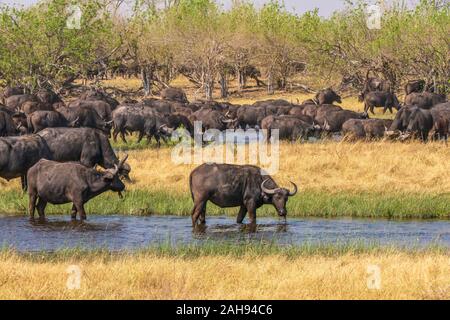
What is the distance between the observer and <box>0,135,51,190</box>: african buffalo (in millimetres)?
21031

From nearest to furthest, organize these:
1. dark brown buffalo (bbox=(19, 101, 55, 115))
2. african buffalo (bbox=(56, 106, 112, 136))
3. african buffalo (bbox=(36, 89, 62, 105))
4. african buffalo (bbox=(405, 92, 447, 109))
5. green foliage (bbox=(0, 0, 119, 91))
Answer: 1. african buffalo (bbox=(56, 106, 112, 136))
2. dark brown buffalo (bbox=(19, 101, 55, 115))
3. african buffalo (bbox=(405, 92, 447, 109))
4. african buffalo (bbox=(36, 89, 62, 105))
5. green foliage (bbox=(0, 0, 119, 91))

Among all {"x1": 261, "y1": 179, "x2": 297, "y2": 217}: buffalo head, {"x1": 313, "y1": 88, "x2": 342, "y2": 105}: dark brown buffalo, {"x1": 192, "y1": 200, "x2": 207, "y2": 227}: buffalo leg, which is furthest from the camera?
{"x1": 313, "y1": 88, "x2": 342, "y2": 105}: dark brown buffalo

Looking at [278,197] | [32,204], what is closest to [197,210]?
[278,197]

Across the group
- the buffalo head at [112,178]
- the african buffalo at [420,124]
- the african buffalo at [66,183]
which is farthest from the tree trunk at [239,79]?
the african buffalo at [66,183]

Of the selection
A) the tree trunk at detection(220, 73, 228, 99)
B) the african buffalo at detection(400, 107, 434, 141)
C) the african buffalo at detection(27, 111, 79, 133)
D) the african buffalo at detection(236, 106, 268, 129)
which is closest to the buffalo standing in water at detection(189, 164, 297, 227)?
the african buffalo at detection(27, 111, 79, 133)

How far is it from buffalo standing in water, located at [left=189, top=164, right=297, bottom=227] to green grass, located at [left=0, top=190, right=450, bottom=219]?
1.96m

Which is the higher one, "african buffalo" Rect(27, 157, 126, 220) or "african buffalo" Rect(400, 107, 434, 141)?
"african buffalo" Rect(27, 157, 126, 220)

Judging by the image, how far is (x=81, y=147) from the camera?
2328 centimetres

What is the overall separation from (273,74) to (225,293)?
49.3 metres

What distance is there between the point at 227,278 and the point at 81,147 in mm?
11599

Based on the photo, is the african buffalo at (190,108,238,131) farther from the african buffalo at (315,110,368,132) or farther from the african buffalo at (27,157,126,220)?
the african buffalo at (27,157,126,220)

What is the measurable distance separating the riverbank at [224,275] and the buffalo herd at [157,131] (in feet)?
11.6

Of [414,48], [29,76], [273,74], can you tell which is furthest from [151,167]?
[273,74]

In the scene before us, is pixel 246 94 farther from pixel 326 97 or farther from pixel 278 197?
pixel 278 197
